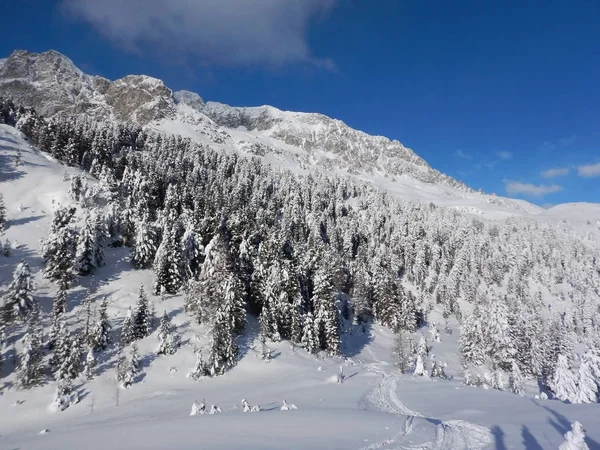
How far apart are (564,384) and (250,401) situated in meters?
44.4

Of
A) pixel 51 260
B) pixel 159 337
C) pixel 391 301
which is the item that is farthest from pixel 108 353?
pixel 391 301

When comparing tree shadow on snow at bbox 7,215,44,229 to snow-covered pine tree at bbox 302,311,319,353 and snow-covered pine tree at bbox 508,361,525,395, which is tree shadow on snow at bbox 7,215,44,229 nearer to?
snow-covered pine tree at bbox 302,311,319,353

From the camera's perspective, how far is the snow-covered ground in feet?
48.1

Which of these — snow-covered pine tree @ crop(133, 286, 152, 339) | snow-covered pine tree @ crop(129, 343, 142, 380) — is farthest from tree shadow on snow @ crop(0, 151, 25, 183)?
snow-covered pine tree @ crop(129, 343, 142, 380)

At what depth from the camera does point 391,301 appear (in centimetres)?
7881

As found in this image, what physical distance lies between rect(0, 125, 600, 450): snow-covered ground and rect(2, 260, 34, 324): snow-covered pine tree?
4625mm

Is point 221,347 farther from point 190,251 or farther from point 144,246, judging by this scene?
point 144,246

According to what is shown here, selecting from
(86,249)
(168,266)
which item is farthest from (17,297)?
(168,266)

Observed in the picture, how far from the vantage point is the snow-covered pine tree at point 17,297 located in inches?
1478

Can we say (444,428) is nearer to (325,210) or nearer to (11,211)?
(11,211)

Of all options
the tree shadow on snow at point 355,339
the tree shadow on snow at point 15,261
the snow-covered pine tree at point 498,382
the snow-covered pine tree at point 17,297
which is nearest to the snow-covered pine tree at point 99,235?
the tree shadow on snow at point 15,261

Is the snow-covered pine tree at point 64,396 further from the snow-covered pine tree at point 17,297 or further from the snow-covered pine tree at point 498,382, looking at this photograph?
the snow-covered pine tree at point 498,382

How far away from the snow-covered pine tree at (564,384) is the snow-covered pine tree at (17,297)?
219 ft

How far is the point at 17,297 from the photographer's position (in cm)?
3766
